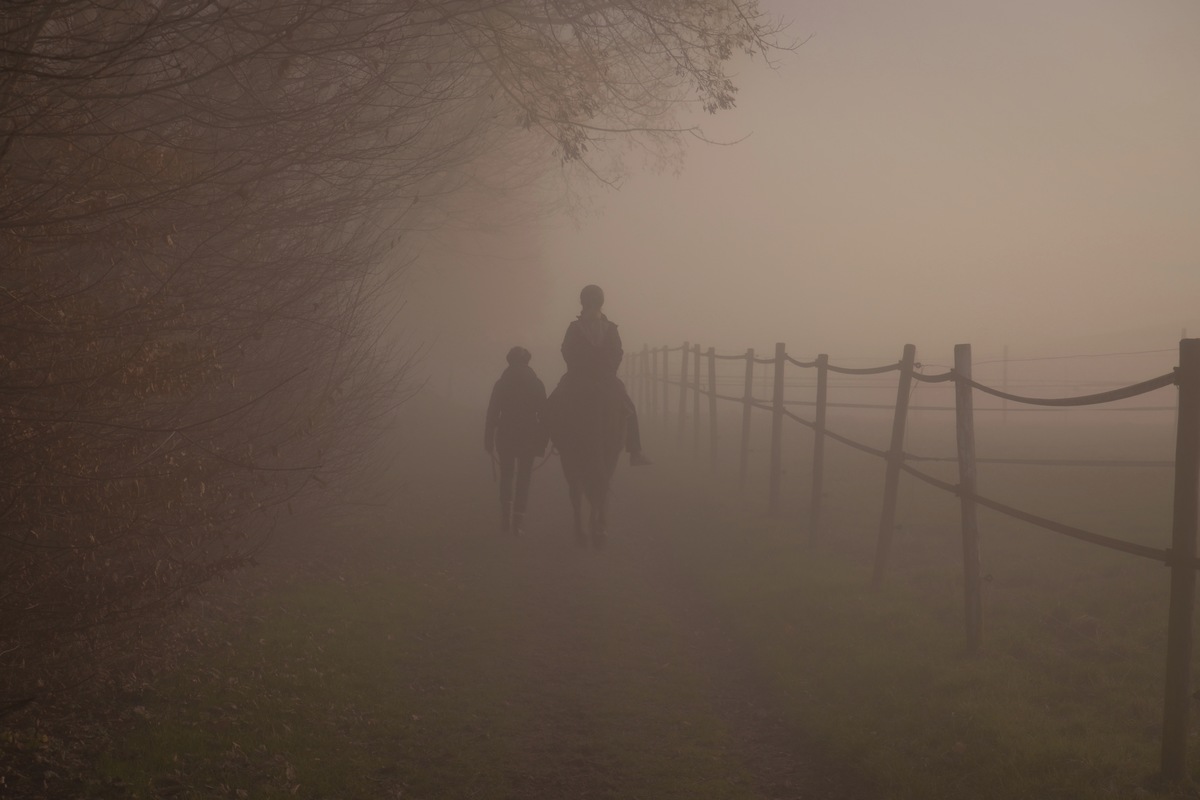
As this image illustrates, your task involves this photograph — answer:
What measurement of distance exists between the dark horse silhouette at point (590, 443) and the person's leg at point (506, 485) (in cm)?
88

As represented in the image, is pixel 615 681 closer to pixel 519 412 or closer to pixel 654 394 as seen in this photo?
pixel 519 412

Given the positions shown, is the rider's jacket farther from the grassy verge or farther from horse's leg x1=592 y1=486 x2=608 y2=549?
the grassy verge

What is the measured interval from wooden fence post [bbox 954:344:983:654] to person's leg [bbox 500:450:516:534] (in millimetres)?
5837

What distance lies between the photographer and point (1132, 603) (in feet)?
21.7

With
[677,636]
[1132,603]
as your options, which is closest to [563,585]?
[677,636]

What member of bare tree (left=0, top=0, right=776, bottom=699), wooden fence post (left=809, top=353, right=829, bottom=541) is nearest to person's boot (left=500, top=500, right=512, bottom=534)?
wooden fence post (left=809, top=353, right=829, bottom=541)

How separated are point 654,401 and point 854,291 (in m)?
89.1

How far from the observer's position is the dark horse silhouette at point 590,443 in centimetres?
1004

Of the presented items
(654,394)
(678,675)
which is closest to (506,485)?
(678,675)

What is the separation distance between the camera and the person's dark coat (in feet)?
35.5

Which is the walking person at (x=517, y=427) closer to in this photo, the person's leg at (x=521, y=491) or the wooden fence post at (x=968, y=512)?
the person's leg at (x=521, y=491)

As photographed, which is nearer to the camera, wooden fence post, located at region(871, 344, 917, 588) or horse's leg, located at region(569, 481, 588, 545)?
wooden fence post, located at region(871, 344, 917, 588)

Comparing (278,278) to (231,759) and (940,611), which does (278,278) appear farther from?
(940,611)

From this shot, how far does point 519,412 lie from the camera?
1095 centimetres
